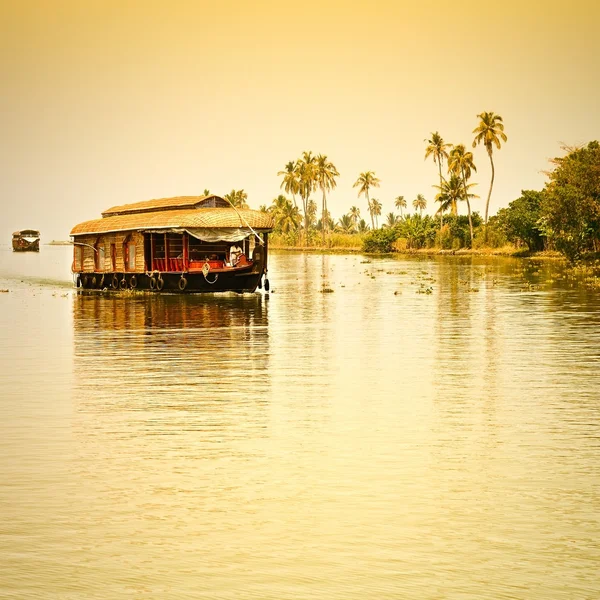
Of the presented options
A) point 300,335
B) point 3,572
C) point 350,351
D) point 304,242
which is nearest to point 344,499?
point 3,572

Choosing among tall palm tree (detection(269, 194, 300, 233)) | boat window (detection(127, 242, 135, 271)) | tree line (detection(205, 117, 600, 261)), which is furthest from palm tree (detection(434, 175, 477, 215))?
boat window (detection(127, 242, 135, 271))

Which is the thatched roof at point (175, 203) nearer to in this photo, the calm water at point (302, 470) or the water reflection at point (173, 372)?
the water reflection at point (173, 372)

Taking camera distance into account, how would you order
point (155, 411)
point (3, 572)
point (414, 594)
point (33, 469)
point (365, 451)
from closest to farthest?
point (414, 594), point (3, 572), point (33, 469), point (365, 451), point (155, 411)

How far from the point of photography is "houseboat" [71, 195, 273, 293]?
132ft

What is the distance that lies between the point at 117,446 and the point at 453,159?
11217 cm

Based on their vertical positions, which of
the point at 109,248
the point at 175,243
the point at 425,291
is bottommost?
the point at 425,291

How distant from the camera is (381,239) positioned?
128125 millimetres

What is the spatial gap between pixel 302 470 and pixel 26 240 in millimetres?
141800

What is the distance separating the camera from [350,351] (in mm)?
21312

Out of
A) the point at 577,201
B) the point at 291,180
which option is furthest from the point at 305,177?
the point at 577,201

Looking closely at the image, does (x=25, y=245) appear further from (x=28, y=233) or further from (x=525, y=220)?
(x=525, y=220)

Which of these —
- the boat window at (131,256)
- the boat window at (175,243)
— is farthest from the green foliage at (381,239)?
the boat window at (175,243)

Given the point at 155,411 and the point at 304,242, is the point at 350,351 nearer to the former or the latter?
the point at 155,411

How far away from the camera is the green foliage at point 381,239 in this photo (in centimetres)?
12732
